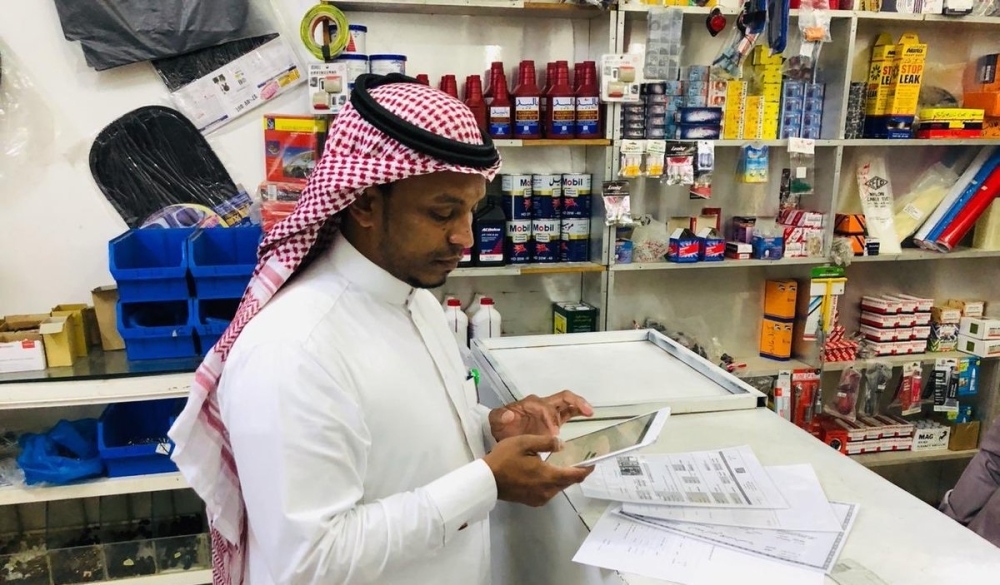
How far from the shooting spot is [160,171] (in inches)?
96.1

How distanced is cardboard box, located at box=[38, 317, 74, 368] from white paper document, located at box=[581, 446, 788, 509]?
1.71 metres

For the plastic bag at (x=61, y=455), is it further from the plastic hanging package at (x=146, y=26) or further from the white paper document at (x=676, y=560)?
the white paper document at (x=676, y=560)

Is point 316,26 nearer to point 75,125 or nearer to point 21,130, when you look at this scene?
point 75,125

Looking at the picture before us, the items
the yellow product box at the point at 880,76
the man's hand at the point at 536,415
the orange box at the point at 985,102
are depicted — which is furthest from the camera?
the orange box at the point at 985,102

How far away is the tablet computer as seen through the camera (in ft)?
3.96

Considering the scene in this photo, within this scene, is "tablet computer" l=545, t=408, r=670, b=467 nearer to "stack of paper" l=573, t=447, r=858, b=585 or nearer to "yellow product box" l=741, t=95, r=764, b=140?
"stack of paper" l=573, t=447, r=858, b=585

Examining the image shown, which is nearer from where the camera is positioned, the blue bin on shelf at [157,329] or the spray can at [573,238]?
the blue bin on shelf at [157,329]

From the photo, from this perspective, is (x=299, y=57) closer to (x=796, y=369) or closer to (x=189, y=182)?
(x=189, y=182)

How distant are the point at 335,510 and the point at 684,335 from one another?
7.35 ft

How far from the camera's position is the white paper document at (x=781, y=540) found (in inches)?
39.6

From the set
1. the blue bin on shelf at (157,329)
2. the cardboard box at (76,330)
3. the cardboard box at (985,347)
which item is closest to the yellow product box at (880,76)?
the cardboard box at (985,347)

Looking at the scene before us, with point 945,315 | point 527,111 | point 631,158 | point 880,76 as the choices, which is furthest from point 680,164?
point 945,315

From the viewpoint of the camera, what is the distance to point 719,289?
2998mm

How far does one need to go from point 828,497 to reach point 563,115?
5.31 ft
